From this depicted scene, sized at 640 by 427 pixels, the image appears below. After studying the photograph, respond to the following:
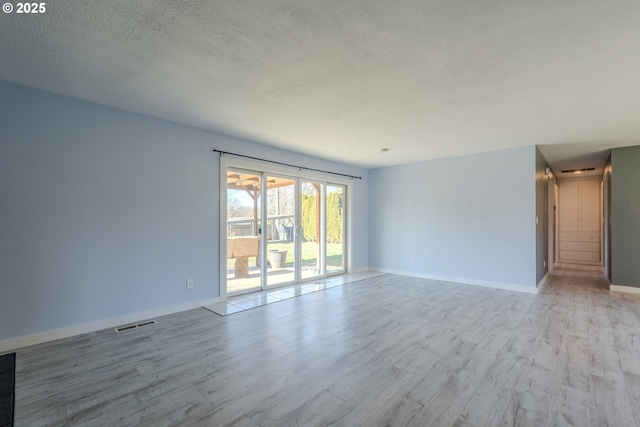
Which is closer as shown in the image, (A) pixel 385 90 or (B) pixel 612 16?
(B) pixel 612 16

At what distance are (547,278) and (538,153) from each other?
108 inches

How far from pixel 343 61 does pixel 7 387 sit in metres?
3.54

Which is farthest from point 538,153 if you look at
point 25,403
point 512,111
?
point 25,403

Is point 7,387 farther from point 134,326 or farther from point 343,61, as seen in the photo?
point 343,61

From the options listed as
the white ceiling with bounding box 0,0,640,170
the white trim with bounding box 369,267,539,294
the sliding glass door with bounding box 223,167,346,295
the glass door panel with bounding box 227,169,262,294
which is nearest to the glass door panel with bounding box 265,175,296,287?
the sliding glass door with bounding box 223,167,346,295

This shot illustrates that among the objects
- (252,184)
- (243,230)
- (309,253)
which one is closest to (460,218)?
(309,253)

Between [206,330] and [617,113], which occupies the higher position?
[617,113]

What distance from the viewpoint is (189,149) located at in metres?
3.85

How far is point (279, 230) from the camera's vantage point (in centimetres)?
507

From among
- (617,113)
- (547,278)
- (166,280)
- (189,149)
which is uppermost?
(617,113)

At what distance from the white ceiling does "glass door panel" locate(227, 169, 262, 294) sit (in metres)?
1.07

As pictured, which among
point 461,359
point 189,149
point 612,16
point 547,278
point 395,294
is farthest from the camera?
point 547,278

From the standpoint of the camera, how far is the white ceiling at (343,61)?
1726 millimetres

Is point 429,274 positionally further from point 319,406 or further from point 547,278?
point 319,406
